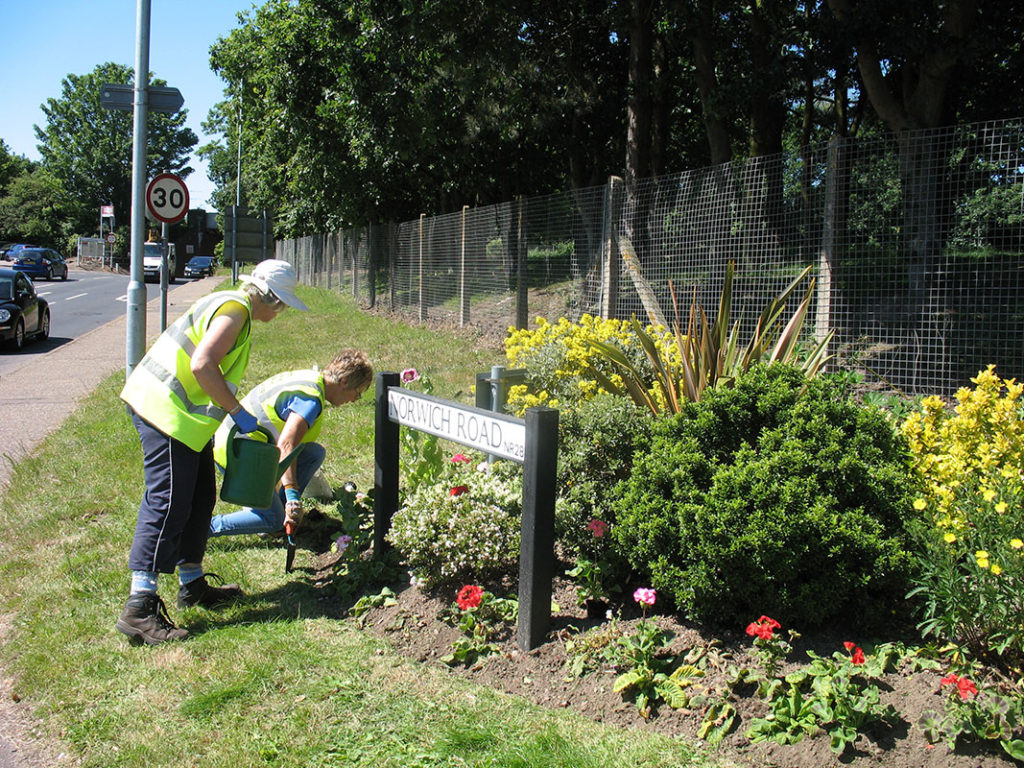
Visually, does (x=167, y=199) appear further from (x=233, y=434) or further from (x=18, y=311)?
(x=233, y=434)

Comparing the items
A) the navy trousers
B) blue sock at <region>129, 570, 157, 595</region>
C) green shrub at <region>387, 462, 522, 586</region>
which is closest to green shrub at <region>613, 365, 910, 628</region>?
green shrub at <region>387, 462, 522, 586</region>

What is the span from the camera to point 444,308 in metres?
15.9

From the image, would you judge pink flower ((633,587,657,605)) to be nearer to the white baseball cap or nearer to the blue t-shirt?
the white baseball cap

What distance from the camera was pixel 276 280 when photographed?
4.09 metres

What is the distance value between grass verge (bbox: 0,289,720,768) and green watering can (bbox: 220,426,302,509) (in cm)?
54

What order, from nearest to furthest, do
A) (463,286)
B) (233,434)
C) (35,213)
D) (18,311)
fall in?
1. (233,434)
2. (463,286)
3. (18,311)
4. (35,213)

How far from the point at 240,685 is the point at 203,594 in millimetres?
993

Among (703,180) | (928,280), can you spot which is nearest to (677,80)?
(703,180)

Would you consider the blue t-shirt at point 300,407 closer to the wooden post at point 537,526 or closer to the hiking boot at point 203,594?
the hiking boot at point 203,594

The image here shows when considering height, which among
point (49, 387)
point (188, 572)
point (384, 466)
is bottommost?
point (188, 572)

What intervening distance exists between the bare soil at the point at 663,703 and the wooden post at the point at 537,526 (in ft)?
0.36

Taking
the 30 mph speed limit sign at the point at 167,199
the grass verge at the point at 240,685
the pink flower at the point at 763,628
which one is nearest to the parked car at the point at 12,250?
the 30 mph speed limit sign at the point at 167,199

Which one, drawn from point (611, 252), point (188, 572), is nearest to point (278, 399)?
point (188, 572)

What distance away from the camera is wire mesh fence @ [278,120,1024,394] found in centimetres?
660
